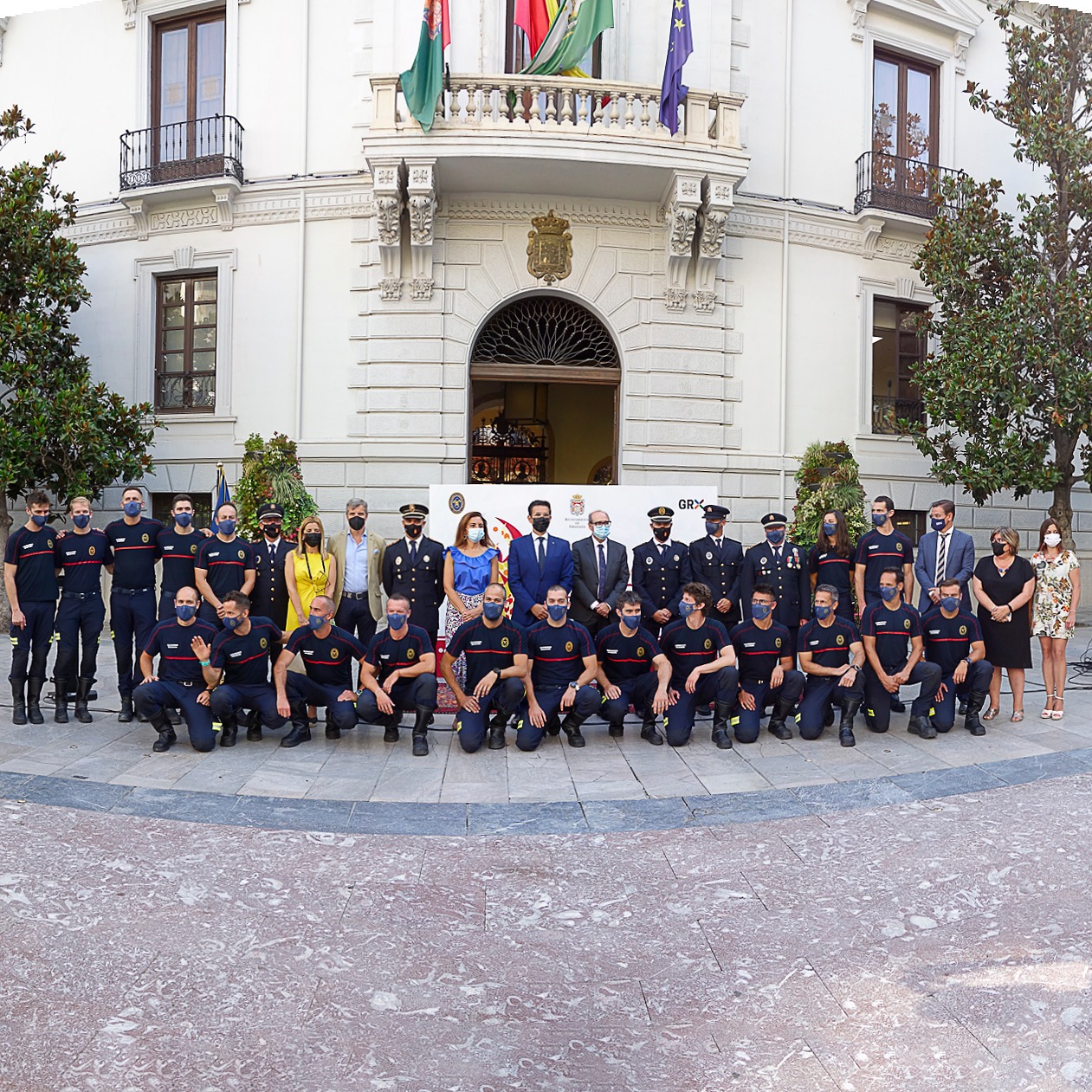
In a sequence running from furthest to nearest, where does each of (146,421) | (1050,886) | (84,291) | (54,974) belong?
(146,421)
(84,291)
(1050,886)
(54,974)

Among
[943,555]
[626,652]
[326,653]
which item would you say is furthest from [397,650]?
[943,555]

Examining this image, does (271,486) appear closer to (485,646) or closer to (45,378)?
(45,378)

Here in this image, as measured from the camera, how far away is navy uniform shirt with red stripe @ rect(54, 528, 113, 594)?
883cm

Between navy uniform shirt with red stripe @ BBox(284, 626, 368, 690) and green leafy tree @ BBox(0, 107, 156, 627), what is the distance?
7181mm

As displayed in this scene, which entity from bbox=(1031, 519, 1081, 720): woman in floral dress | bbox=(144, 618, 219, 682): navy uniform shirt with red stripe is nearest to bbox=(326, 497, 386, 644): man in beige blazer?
bbox=(144, 618, 219, 682): navy uniform shirt with red stripe

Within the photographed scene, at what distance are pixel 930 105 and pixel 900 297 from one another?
11.8ft

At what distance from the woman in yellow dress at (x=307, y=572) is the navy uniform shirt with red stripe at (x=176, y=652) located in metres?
1.23

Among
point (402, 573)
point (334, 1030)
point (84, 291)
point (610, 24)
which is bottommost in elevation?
point (334, 1030)

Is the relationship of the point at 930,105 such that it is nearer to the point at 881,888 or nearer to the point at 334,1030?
the point at 881,888

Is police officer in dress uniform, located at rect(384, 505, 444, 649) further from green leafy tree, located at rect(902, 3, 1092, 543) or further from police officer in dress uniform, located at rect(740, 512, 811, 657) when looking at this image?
green leafy tree, located at rect(902, 3, 1092, 543)

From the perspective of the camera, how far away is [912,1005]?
3963 mm

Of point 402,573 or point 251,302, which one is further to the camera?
point 251,302

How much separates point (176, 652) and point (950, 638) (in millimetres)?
6824

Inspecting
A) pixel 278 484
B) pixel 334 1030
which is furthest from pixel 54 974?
pixel 278 484
